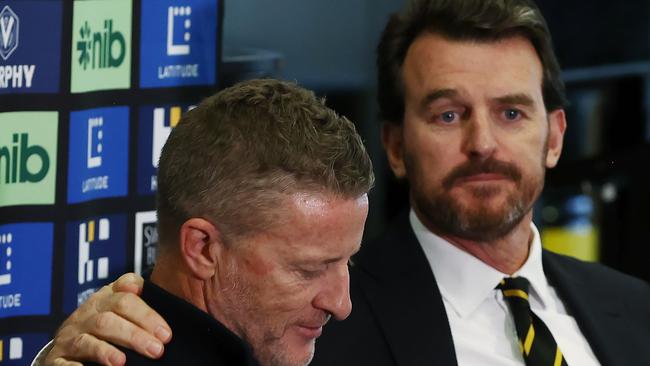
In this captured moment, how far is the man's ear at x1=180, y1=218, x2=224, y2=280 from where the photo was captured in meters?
1.72

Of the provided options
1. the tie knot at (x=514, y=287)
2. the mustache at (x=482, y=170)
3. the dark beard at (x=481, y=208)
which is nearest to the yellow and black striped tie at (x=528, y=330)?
the tie knot at (x=514, y=287)

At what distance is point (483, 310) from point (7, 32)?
1094 millimetres

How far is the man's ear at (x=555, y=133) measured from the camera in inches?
108

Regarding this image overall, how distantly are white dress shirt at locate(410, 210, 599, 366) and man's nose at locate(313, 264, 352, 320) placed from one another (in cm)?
70

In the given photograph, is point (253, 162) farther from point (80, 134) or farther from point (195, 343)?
point (80, 134)

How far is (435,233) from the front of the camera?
261 centimetres

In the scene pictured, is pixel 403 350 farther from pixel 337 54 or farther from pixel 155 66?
pixel 337 54

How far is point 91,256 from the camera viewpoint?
238 centimetres

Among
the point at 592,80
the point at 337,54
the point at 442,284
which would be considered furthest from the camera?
the point at 592,80

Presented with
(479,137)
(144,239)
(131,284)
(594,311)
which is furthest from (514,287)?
(131,284)

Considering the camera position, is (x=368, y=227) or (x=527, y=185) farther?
(x=368, y=227)

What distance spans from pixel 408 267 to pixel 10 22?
3.04 feet

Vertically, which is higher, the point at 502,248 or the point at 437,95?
the point at 437,95

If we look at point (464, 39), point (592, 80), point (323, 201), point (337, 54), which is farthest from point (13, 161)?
point (592, 80)
